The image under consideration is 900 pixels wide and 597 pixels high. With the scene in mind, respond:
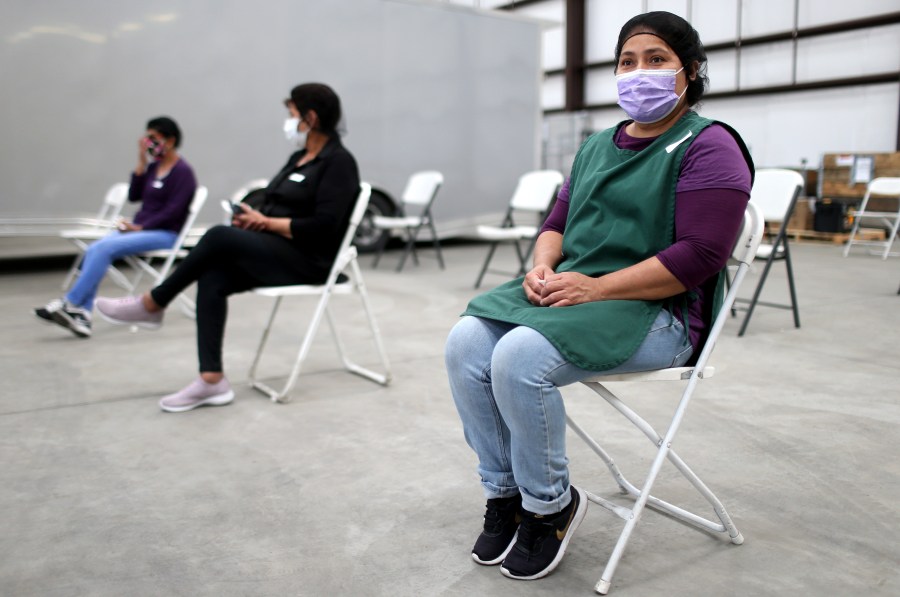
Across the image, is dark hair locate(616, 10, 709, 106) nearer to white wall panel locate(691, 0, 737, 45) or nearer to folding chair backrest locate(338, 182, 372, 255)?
folding chair backrest locate(338, 182, 372, 255)

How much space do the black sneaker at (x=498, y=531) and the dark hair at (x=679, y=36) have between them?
100cm

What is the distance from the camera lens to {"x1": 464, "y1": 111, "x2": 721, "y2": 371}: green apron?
1.61m

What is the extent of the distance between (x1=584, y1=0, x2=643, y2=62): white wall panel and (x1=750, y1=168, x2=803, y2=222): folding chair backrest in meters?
9.66

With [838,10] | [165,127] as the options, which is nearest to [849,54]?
[838,10]

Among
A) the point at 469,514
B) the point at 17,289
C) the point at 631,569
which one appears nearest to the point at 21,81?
the point at 17,289

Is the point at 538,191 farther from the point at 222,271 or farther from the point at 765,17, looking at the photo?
the point at 765,17

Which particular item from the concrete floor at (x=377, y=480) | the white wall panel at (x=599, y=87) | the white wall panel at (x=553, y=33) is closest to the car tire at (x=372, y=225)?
the concrete floor at (x=377, y=480)

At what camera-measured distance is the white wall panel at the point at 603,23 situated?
13602mm

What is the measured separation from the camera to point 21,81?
611 cm

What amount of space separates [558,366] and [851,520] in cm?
94

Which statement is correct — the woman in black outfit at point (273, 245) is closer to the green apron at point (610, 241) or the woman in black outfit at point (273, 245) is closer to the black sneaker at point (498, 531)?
the green apron at point (610, 241)

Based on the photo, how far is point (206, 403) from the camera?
3057mm

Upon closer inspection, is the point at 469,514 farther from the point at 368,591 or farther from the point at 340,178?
the point at 340,178

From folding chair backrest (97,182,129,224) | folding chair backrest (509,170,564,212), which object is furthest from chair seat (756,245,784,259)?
folding chair backrest (97,182,129,224)
